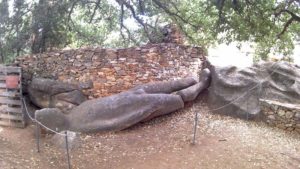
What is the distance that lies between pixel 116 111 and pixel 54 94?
2028mm

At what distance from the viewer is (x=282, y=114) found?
834 centimetres

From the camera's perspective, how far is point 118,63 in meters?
9.15

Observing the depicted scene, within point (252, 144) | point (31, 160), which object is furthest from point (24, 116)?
point (252, 144)

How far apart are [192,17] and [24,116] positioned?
19.4ft

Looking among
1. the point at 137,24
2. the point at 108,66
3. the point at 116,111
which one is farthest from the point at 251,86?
the point at 137,24

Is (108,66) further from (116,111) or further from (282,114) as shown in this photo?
(282,114)

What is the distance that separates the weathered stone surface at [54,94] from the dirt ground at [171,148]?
3.11 feet

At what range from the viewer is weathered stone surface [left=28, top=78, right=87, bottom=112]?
30.7 ft

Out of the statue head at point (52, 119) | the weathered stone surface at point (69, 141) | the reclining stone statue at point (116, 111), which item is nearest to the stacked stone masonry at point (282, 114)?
the reclining stone statue at point (116, 111)

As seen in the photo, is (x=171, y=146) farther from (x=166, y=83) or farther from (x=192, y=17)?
(x=192, y=17)

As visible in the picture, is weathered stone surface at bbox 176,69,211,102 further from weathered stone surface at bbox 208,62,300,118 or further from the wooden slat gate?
the wooden slat gate

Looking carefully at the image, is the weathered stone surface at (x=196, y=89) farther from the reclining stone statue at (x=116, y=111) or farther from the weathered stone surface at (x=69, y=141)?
the weathered stone surface at (x=69, y=141)

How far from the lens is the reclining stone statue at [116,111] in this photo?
8477 millimetres

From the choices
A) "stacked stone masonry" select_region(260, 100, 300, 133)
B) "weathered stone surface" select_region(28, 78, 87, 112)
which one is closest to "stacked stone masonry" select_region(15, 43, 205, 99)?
"weathered stone surface" select_region(28, 78, 87, 112)
